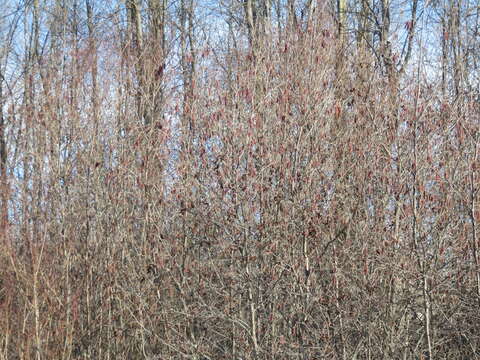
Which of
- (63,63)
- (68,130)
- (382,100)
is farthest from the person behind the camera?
(63,63)

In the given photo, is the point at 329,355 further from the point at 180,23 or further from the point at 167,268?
the point at 180,23

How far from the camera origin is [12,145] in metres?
14.0

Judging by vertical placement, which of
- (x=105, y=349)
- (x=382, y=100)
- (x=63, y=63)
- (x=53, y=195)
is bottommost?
(x=105, y=349)

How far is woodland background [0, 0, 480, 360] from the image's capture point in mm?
6320

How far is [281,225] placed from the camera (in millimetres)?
6273

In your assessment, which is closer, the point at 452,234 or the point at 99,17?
the point at 452,234

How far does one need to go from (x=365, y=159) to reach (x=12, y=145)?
943cm

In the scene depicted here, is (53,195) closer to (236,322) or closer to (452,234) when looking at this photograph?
(236,322)

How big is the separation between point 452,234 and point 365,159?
1.10 m

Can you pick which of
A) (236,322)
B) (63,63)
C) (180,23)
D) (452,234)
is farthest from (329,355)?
(180,23)

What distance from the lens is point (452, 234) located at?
6641mm

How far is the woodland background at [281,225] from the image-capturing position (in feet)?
20.7

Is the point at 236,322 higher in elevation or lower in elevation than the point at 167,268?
lower

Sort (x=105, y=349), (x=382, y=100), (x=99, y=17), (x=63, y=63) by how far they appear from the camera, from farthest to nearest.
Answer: (x=99, y=17)
(x=63, y=63)
(x=105, y=349)
(x=382, y=100)
